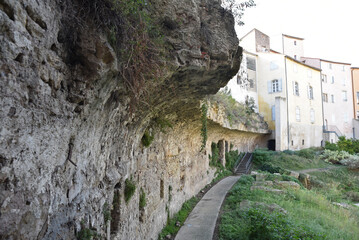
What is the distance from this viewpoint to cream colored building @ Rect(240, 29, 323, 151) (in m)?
24.8

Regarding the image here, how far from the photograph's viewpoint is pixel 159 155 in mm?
6621

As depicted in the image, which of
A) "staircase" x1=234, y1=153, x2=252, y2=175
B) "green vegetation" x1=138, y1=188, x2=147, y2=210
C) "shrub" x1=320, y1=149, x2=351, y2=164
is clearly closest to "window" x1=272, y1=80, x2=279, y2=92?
"shrub" x1=320, y1=149, x2=351, y2=164

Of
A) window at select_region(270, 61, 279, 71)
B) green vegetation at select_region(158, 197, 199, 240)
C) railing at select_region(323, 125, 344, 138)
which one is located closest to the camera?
green vegetation at select_region(158, 197, 199, 240)

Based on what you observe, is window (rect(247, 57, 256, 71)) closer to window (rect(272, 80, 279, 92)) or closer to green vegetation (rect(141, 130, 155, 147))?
window (rect(272, 80, 279, 92))

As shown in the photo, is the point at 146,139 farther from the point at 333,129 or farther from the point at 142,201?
the point at 333,129

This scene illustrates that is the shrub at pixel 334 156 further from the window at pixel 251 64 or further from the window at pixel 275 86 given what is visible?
the window at pixel 251 64

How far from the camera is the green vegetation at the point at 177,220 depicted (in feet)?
21.8

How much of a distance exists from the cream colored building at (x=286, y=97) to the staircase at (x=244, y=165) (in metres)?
5.62

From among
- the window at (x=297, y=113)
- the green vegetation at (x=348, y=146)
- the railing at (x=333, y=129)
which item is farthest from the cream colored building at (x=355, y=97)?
the window at (x=297, y=113)

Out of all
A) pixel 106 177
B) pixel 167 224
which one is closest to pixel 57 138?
pixel 106 177

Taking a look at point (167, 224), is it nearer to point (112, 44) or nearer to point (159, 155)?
point (159, 155)

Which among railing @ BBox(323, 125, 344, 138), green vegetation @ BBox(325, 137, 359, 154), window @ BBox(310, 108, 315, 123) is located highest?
window @ BBox(310, 108, 315, 123)

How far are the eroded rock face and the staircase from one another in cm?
1312

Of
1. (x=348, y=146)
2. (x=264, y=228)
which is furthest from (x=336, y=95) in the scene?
(x=264, y=228)
